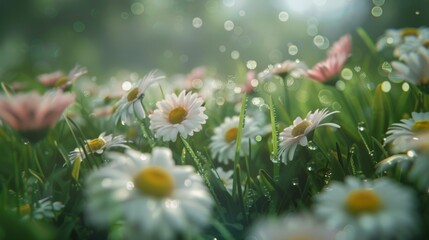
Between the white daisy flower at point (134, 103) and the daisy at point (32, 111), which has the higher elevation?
the daisy at point (32, 111)

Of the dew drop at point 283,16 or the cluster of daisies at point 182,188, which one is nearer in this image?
the cluster of daisies at point 182,188

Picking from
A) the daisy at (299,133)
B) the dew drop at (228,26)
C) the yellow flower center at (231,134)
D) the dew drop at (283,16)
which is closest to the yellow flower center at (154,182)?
the daisy at (299,133)

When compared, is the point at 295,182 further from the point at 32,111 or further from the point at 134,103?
the point at 32,111

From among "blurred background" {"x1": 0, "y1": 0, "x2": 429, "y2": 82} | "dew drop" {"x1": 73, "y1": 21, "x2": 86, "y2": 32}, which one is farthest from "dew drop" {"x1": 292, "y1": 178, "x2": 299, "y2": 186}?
"dew drop" {"x1": 73, "y1": 21, "x2": 86, "y2": 32}

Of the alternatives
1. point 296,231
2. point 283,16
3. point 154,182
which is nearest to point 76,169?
point 154,182


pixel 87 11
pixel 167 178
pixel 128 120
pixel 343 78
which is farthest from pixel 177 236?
pixel 87 11

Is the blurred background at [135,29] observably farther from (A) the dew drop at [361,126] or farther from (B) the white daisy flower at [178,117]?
(B) the white daisy flower at [178,117]
